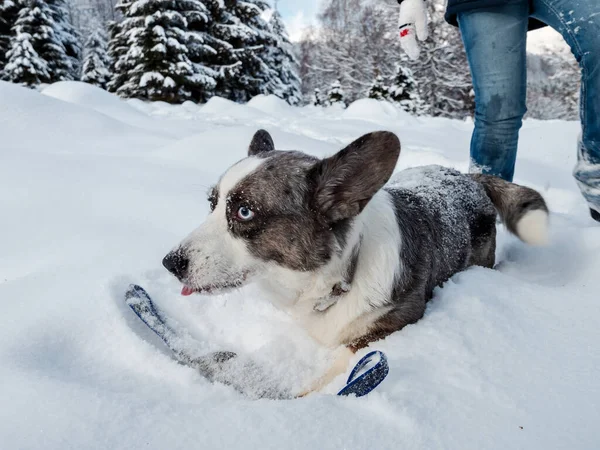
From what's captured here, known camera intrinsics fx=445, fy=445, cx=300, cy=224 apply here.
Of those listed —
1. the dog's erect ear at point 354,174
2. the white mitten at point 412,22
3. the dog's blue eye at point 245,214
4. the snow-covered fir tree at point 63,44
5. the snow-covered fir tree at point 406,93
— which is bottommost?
the snow-covered fir tree at point 406,93

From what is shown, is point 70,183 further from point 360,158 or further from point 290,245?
point 360,158

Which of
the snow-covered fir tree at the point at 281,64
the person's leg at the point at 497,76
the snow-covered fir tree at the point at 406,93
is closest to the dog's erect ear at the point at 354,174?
the person's leg at the point at 497,76

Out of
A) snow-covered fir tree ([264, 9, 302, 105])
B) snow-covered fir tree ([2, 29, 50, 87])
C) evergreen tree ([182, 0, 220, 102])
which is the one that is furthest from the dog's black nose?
snow-covered fir tree ([2, 29, 50, 87])

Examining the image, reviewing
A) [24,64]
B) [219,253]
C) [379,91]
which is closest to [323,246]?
[219,253]

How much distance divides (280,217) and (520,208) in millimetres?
1615

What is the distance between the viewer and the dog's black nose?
62.2 inches

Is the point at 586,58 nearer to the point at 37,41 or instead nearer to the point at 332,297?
the point at 332,297

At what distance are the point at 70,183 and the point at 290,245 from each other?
1950 mm

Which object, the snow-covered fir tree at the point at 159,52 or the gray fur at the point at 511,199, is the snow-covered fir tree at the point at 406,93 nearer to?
the snow-covered fir tree at the point at 159,52

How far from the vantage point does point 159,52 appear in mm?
18625

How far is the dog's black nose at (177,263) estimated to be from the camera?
1.58m

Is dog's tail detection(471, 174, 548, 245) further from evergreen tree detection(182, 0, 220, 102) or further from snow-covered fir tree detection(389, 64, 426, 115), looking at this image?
snow-covered fir tree detection(389, 64, 426, 115)

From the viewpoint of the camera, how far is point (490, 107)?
2.83 meters

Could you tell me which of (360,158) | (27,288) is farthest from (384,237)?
(27,288)
